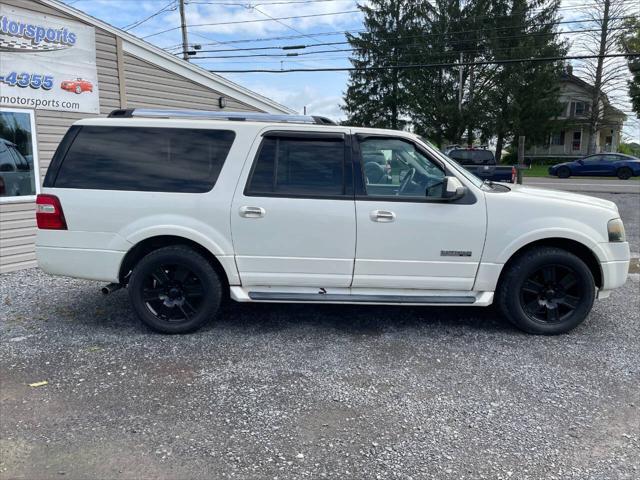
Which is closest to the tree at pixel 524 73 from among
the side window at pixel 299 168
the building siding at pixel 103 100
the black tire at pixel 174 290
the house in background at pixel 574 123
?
the house in background at pixel 574 123

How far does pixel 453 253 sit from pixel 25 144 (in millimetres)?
6161

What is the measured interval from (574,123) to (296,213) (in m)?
42.7

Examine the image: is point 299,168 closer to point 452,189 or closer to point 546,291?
point 452,189

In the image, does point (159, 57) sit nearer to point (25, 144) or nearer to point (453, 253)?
point (25, 144)

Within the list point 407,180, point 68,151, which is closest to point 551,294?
point 407,180

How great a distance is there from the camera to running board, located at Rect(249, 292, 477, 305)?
14.0 ft

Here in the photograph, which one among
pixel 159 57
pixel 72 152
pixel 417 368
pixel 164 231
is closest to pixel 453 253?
pixel 417 368

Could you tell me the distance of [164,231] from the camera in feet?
13.6

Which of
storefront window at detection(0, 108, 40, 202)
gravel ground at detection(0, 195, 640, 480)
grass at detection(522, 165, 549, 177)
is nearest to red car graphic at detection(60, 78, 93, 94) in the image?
storefront window at detection(0, 108, 40, 202)

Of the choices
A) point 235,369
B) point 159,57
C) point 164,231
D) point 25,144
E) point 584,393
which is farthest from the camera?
point 159,57

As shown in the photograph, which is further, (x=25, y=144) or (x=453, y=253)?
(x=25, y=144)

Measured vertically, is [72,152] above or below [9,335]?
above

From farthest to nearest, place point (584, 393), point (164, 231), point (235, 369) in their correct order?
point (164, 231) → point (235, 369) → point (584, 393)

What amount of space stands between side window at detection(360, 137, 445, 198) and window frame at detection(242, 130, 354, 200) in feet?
0.45
